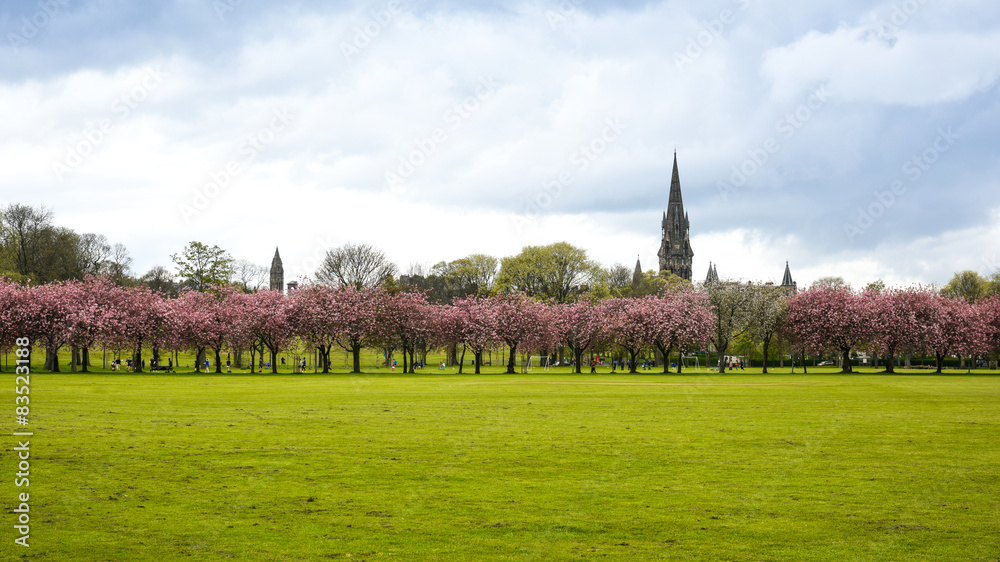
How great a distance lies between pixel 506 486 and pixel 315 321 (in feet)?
236

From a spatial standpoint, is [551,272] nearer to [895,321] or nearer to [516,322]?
[516,322]

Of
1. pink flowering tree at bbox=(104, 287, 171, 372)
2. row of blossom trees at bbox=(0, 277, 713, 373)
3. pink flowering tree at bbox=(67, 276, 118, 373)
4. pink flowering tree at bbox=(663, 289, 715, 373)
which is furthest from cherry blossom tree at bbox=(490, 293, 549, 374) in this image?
pink flowering tree at bbox=(67, 276, 118, 373)

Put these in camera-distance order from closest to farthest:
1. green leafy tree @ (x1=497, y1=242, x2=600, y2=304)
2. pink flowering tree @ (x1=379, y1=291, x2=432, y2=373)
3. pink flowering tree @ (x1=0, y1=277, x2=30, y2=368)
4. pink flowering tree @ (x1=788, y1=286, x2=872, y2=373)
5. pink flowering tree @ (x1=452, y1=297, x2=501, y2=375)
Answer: pink flowering tree @ (x1=0, y1=277, x2=30, y2=368) < pink flowering tree @ (x1=379, y1=291, x2=432, y2=373) < pink flowering tree @ (x1=452, y1=297, x2=501, y2=375) < pink flowering tree @ (x1=788, y1=286, x2=872, y2=373) < green leafy tree @ (x1=497, y1=242, x2=600, y2=304)

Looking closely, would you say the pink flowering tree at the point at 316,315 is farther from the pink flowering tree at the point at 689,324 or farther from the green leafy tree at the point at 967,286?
the green leafy tree at the point at 967,286

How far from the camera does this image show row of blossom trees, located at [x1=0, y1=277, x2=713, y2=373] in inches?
2980

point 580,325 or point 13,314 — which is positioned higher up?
point 13,314

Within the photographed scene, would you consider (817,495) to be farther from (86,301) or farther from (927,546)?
(86,301)

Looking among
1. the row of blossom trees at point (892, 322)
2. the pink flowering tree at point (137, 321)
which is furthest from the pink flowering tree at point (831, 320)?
the pink flowering tree at point (137, 321)

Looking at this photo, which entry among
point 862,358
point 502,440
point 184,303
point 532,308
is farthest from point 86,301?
point 862,358

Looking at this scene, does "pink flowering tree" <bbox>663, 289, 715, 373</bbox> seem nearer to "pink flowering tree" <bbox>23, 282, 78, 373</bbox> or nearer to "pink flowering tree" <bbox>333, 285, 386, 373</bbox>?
"pink flowering tree" <bbox>333, 285, 386, 373</bbox>

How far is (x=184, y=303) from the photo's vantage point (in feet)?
281

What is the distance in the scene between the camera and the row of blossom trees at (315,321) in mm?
75688

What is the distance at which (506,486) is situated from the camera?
15.5 m

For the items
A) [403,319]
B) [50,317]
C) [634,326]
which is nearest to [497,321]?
[403,319]
